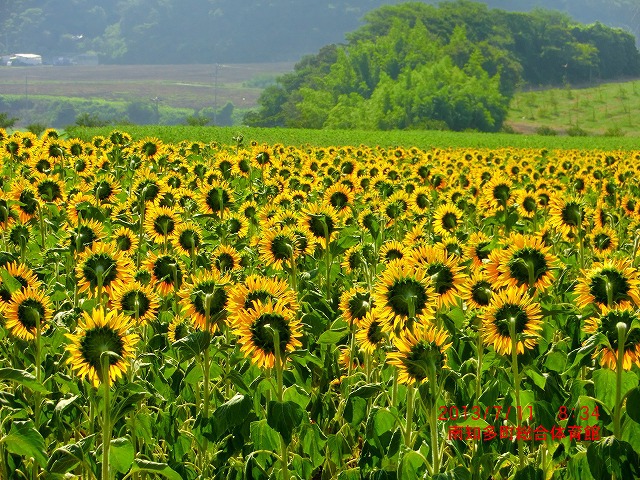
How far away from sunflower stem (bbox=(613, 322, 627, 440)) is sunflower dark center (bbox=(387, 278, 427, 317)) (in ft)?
1.92

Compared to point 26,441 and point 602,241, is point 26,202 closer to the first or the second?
point 26,441

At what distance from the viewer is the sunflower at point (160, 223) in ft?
14.5

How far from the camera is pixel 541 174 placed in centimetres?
1065

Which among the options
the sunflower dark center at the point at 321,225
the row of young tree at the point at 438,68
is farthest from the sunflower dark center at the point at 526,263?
the row of young tree at the point at 438,68

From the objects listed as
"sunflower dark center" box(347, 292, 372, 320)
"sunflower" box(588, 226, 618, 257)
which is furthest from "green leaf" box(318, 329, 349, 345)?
"sunflower" box(588, 226, 618, 257)

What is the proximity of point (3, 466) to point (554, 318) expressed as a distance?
216cm

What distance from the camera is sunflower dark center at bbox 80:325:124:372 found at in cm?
236

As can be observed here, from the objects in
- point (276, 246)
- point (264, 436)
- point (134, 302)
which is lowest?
point (264, 436)

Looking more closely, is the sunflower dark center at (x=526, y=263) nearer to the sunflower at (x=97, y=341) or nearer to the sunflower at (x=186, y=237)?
the sunflower at (x=97, y=341)

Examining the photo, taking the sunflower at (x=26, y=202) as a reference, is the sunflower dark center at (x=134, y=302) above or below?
below

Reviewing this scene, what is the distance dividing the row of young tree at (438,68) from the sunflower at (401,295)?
66.5m

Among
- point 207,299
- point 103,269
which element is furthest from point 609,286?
point 103,269

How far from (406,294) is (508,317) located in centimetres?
31

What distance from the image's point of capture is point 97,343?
2.36 m
